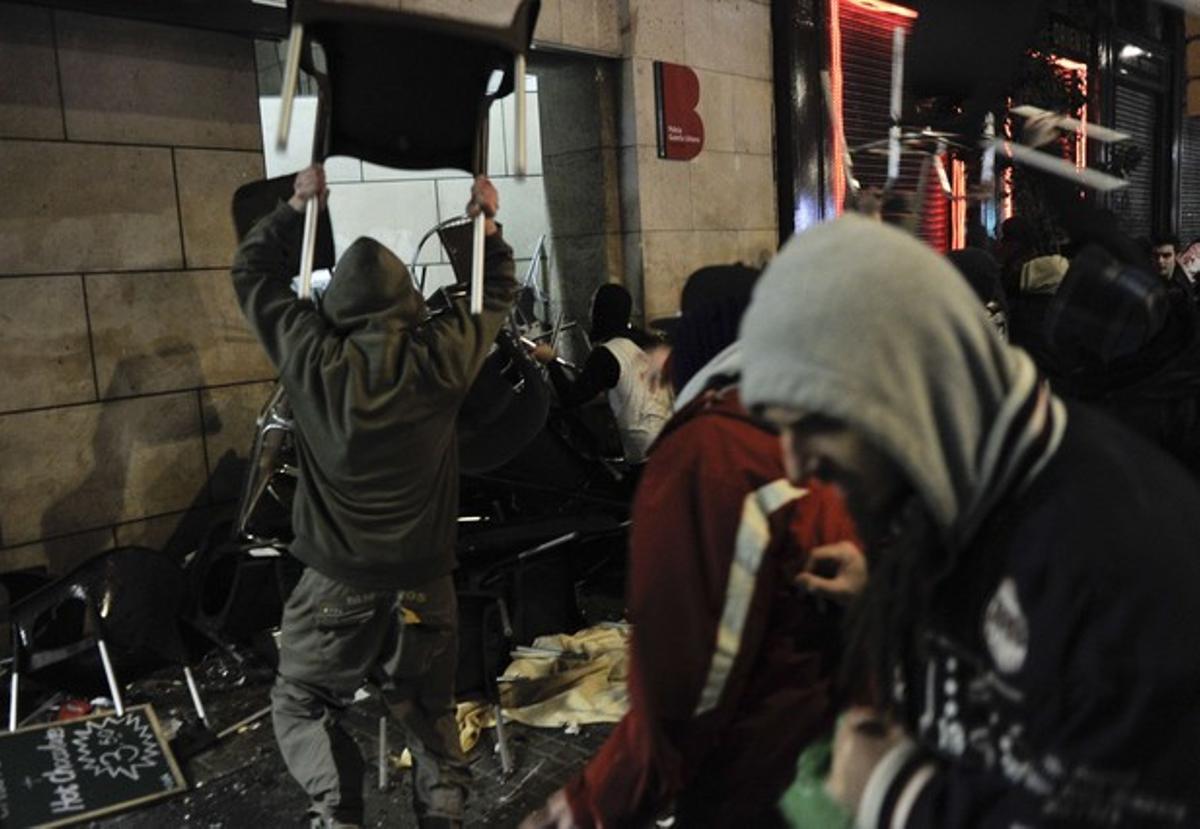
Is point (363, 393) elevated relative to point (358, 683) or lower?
elevated

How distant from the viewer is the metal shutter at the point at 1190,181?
17.5 metres

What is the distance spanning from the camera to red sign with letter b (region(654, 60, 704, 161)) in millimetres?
8078

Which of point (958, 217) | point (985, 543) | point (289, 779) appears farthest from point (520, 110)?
point (958, 217)

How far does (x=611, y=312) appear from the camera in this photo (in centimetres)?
662

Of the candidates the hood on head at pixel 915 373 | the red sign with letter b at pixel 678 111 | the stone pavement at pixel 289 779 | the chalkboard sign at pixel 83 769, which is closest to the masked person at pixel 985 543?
the hood on head at pixel 915 373

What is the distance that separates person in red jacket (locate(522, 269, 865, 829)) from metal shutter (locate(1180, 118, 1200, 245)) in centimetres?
1904

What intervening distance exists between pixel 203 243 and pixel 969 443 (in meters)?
5.82

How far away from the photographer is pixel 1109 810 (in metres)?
1.10

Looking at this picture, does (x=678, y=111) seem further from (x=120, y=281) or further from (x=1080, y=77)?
(x=1080, y=77)

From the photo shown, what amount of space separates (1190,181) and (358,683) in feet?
64.3

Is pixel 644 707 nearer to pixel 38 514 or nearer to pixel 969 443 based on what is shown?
pixel 969 443

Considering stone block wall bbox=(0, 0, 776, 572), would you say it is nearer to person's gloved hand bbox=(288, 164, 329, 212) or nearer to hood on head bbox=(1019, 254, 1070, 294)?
person's gloved hand bbox=(288, 164, 329, 212)

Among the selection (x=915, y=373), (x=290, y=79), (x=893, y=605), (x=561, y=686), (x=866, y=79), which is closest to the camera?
(x=915, y=373)

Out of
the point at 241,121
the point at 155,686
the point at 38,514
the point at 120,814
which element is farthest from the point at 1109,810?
the point at 241,121
